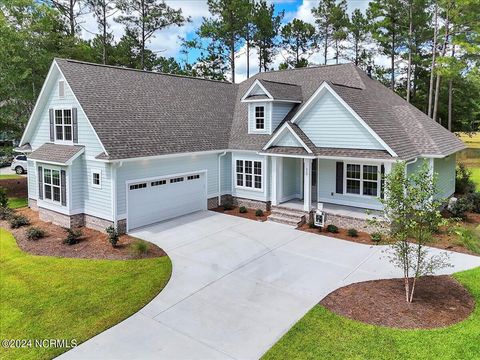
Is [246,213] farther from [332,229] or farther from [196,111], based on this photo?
[196,111]

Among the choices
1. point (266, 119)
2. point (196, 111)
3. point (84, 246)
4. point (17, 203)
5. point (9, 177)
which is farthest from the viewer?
point (9, 177)

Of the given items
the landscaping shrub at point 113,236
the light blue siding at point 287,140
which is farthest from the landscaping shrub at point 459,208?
the landscaping shrub at point 113,236

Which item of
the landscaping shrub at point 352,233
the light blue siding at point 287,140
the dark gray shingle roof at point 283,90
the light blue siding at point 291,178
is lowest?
the landscaping shrub at point 352,233

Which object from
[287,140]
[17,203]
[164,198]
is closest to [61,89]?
[164,198]

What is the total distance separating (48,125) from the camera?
17844 mm

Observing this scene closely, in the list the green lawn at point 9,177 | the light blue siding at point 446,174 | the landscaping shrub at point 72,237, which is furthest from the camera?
the green lawn at point 9,177

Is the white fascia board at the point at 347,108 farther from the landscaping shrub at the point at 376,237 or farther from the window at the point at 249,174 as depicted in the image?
the landscaping shrub at the point at 376,237

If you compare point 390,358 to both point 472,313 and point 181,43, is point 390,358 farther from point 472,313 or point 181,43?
point 181,43

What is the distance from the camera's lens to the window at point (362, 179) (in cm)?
1631

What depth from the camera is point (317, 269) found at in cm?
1163

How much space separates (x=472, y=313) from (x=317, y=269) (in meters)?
4.32

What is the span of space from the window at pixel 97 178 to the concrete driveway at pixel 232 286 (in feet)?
8.81

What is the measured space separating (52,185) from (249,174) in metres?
9.71

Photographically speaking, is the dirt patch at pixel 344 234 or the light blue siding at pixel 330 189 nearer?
the dirt patch at pixel 344 234
